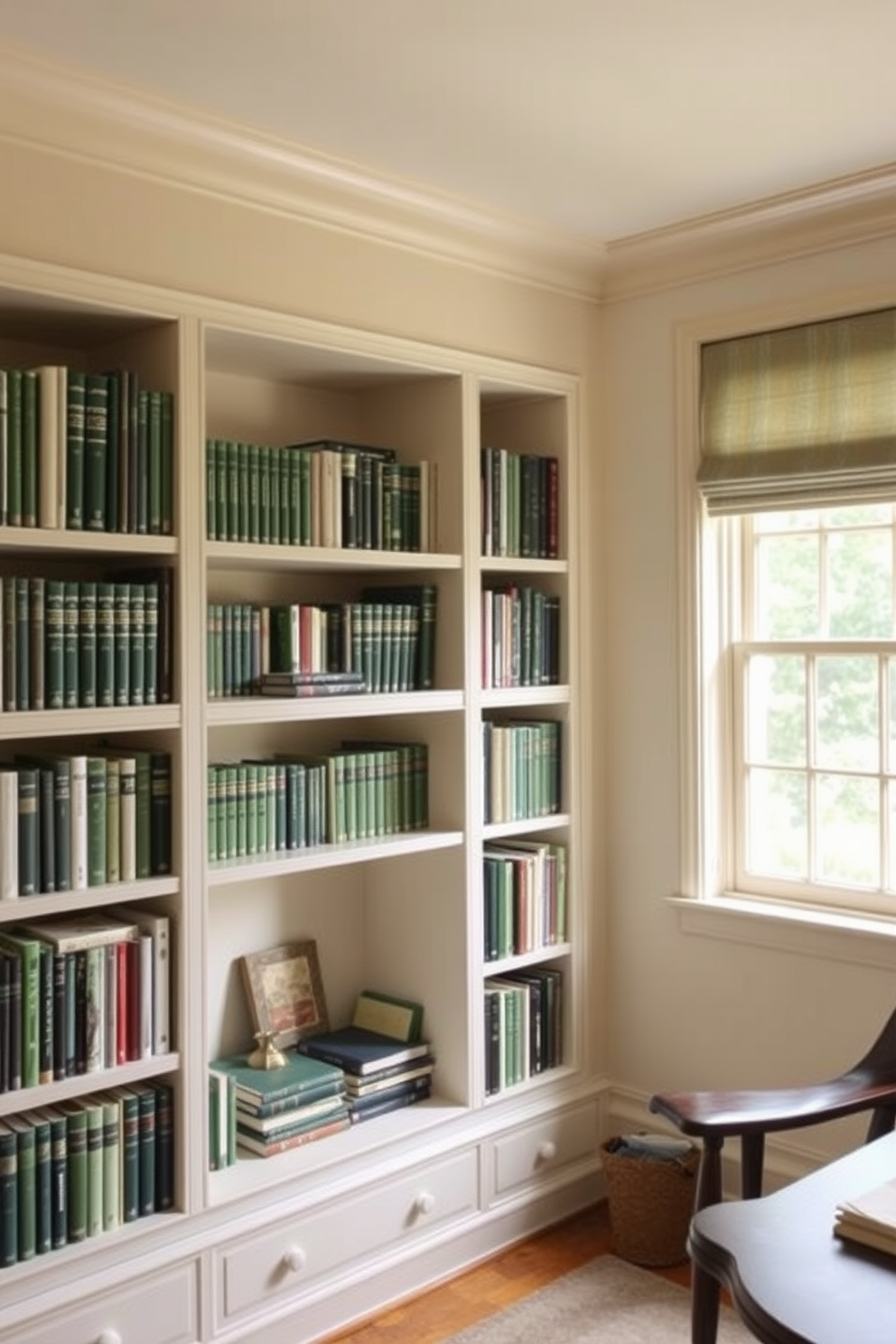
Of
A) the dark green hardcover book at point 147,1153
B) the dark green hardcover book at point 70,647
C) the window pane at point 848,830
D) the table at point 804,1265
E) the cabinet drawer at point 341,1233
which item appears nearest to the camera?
the table at point 804,1265

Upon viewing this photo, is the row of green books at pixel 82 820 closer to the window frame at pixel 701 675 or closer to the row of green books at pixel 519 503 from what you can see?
the row of green books at pixel 519 503

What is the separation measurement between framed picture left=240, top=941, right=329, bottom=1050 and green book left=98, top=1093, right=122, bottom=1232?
2.19 feet

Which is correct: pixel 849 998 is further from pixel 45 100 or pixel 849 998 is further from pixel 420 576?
pixel 45 100

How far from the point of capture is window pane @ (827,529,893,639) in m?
3.11

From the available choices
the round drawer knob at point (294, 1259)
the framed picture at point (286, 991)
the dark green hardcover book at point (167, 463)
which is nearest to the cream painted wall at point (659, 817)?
the framed picture at point (286, 991)

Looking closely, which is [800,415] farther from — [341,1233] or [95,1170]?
[95,1170]

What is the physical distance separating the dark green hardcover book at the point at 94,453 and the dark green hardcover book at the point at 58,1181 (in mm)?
1143

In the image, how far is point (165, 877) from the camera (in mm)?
2516

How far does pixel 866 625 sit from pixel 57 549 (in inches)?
77.3

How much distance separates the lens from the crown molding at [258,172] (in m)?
2.30

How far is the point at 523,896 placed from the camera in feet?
10.9

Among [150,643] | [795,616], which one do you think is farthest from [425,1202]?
[795,616]

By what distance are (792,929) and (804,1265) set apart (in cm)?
155

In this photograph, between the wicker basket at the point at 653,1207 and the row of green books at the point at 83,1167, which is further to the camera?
the wicker basket at the point at 653,1207
